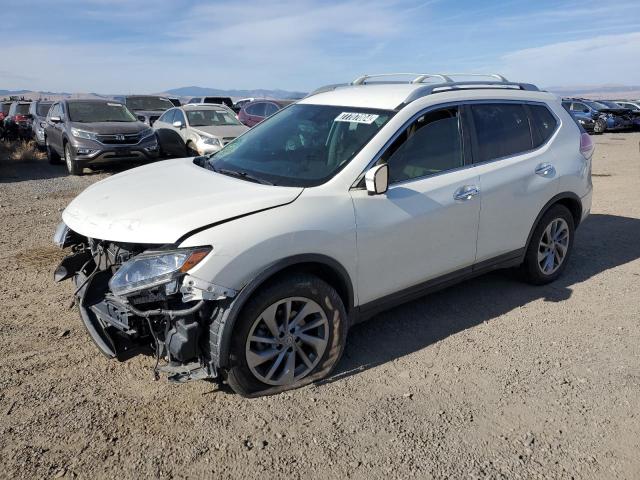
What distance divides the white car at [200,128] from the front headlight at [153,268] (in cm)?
954

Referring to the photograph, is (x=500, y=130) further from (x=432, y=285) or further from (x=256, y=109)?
(x=256, y=109)

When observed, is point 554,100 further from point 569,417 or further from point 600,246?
point 569,417

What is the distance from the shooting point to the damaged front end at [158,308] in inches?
113

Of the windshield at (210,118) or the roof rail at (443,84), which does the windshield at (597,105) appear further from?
the roof rail at (443,84)

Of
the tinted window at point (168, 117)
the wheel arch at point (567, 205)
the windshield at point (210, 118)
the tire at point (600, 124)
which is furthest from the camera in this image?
the tire at point (600, 124)

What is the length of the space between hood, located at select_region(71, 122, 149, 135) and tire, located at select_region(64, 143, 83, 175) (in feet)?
1.85

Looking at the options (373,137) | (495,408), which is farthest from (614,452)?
(373,137)

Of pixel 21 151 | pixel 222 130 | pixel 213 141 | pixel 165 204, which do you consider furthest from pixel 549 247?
pixel 21 151

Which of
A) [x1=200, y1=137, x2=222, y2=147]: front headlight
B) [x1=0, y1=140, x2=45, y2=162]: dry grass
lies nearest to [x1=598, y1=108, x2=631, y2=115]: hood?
[x1=200, y1=137, x2=222, y2=147]: front headlight

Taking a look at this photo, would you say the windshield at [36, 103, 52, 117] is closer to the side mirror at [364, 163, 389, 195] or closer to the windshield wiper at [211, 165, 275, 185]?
the windshield wiper at [211, 165, 275, 185]

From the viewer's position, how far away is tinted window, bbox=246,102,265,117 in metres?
18.0

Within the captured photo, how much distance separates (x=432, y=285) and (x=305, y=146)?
1.41 m

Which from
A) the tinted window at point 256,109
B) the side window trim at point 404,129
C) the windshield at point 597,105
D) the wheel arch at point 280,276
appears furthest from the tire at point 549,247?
the windshield at point 597,105

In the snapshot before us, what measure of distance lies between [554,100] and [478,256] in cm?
194
